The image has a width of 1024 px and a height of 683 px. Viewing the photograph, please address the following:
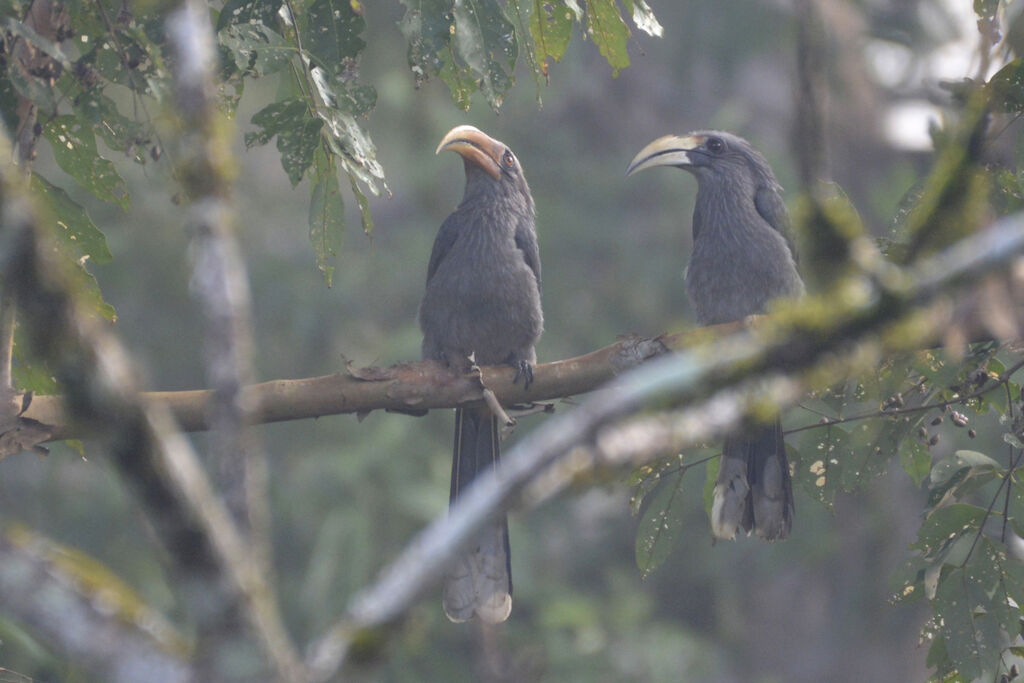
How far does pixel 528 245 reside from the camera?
4.86 m

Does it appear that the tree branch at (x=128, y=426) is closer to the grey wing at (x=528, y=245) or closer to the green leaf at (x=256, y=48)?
the green leaf at (x=256, y=48)

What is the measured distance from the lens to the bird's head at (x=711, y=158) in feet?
16.2

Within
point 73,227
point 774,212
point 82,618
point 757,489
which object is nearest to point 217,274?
Answer: point 82,618

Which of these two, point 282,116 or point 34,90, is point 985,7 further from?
point 34,90

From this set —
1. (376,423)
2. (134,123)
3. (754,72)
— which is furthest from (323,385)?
(754,72)

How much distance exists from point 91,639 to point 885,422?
2.52m

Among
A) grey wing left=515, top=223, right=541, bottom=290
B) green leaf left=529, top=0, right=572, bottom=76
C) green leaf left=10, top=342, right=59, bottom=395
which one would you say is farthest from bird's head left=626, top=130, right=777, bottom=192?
green leaf left=10, top=342, right=59, bottom=395

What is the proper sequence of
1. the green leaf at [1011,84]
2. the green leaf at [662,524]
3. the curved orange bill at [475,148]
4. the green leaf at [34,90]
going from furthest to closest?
1. the curved orange bill at [475,148]
2. the green leaf at [662,524]
3. the green leaf at [1011,84]
4. the green leaf at [34,90]

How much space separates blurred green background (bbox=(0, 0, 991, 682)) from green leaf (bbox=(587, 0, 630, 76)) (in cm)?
443

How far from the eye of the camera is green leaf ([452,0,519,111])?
284 cm

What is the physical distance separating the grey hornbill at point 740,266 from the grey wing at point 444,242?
843 millimetres

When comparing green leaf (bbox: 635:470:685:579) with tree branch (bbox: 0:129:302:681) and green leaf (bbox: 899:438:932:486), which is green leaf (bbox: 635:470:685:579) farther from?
tree branch (bbox: 0:129:302:681)

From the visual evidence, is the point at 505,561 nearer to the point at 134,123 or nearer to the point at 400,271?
the point at 134,123

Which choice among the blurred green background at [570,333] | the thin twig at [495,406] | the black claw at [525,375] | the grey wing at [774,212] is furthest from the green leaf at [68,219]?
the blurred green background at [570,333]
